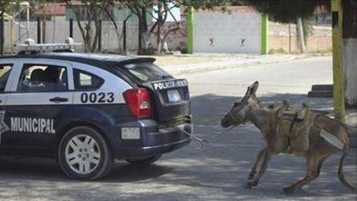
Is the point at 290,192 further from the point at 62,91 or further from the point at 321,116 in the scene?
the point at 62,91

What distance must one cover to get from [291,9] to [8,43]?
95.0ft

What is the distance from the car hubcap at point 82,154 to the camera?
939 cm

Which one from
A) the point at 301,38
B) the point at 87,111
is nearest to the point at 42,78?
the point at 87,111

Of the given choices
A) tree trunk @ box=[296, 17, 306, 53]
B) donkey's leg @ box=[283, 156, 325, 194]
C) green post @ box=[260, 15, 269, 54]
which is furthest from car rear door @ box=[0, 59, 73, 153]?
tree trunk @ box=[296, 17, 306, 53]

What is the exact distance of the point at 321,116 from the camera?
8.75 meters

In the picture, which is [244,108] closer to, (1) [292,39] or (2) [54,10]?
(1) [292,39]

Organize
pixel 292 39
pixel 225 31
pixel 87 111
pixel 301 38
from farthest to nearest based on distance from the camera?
1. pixel 292 39
2. pixel 301 38
3. pixel 225 31
4. pixel 87 111

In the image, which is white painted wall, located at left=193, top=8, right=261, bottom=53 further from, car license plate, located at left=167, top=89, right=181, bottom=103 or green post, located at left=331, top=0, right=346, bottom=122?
car license plate, located at left=167, top=89, right=181, bottom=103

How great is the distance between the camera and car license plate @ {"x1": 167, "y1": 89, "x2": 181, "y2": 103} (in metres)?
9.71

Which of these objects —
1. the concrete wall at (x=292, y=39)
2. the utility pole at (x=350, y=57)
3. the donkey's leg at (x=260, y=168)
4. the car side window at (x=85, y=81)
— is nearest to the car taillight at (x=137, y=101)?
the car side window at (x=85, y=81)

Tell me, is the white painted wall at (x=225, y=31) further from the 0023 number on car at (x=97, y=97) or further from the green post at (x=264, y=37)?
the 0023 number on car at (x=97, y=97)

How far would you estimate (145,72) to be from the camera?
32.3 feet

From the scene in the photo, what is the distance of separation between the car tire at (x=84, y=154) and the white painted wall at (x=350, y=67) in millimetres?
8619

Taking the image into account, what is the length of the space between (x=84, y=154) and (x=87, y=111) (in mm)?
531
